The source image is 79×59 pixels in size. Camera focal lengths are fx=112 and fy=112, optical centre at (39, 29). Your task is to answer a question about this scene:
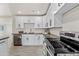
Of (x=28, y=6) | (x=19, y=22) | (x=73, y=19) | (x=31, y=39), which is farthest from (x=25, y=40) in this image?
(x=73, y=19)

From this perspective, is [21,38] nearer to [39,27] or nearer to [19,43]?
[19,43]

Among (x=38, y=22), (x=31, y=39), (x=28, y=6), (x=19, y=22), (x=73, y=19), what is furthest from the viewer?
(x=38, y=22)

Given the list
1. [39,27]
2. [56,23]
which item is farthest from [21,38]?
[56,23]

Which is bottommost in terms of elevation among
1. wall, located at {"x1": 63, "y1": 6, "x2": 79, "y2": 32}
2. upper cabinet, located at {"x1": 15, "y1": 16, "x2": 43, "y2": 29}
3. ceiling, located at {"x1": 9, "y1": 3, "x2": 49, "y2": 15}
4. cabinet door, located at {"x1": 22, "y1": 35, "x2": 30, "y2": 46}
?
cabinet door, located at {"x1": 22, "y1": 35, "x2": 30, "y2": 46}

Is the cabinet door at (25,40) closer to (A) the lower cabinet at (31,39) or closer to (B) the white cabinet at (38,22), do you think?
(A) the lower cabinet at (31,39)

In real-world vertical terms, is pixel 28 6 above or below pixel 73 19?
above

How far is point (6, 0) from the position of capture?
0.89m

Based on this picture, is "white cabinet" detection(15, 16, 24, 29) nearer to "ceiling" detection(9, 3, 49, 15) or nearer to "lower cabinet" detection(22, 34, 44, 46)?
"lower cabinet" detection(22, 34, 44, 46)

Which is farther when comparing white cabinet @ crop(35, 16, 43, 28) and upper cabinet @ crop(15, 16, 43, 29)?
white cabinet @ crop(35, 16, 43, 28)

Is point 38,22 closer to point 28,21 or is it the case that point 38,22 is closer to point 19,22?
point 28,21

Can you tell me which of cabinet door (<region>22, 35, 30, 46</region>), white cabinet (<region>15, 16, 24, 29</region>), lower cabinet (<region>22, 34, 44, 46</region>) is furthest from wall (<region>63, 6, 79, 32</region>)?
white cabinet (<region>15, 16, 24, 29</region>)

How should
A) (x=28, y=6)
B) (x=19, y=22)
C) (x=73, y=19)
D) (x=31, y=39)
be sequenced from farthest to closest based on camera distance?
(x=19, y=22)
(x=31, y=39)
(x=28, y=6)
(x=73, y=19)

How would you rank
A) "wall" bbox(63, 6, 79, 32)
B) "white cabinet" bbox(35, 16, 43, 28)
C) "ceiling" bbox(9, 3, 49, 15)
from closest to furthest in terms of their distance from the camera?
"wall" bbox(63, 6, 79, 32) → "ceiling" bbox(9, 3, 49, 15) → "white cabinet" bbox(35, 16, 43, 28)

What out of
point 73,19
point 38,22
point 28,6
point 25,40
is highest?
point 28,6
